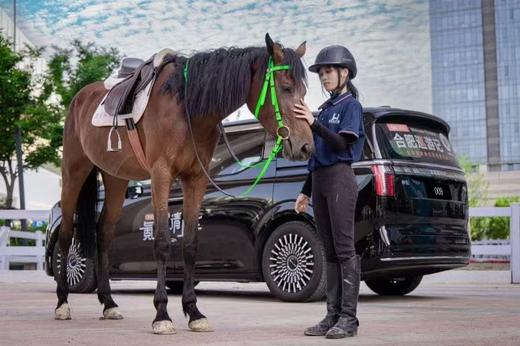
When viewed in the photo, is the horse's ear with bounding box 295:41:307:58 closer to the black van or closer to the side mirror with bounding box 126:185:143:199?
the black van

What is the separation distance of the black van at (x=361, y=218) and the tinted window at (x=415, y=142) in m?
0.01

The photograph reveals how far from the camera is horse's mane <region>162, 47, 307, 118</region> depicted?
22.3 ft

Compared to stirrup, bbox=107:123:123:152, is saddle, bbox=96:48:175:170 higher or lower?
higher

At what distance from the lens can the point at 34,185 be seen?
1871 inches

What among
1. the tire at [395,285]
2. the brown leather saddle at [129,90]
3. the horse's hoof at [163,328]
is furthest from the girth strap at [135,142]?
the tire at [395,285]

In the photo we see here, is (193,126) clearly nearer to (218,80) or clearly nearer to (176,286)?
(218,80)

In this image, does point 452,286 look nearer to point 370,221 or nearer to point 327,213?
point 370,221

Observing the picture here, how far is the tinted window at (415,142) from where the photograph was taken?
9930 millimetres

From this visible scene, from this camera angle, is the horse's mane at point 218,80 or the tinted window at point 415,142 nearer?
the horse's mane at point 218,80

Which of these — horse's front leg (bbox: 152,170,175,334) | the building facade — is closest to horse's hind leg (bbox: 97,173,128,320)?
horse's front leg (bbox: 152,170,175,334)

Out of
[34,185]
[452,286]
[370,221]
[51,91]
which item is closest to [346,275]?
[370,221]

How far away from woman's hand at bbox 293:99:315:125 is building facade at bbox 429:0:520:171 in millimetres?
146665

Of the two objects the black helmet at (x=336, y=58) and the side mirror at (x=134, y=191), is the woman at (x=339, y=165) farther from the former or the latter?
the side mirror at (x=134, y=191)

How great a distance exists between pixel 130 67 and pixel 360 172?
2.72 metres
